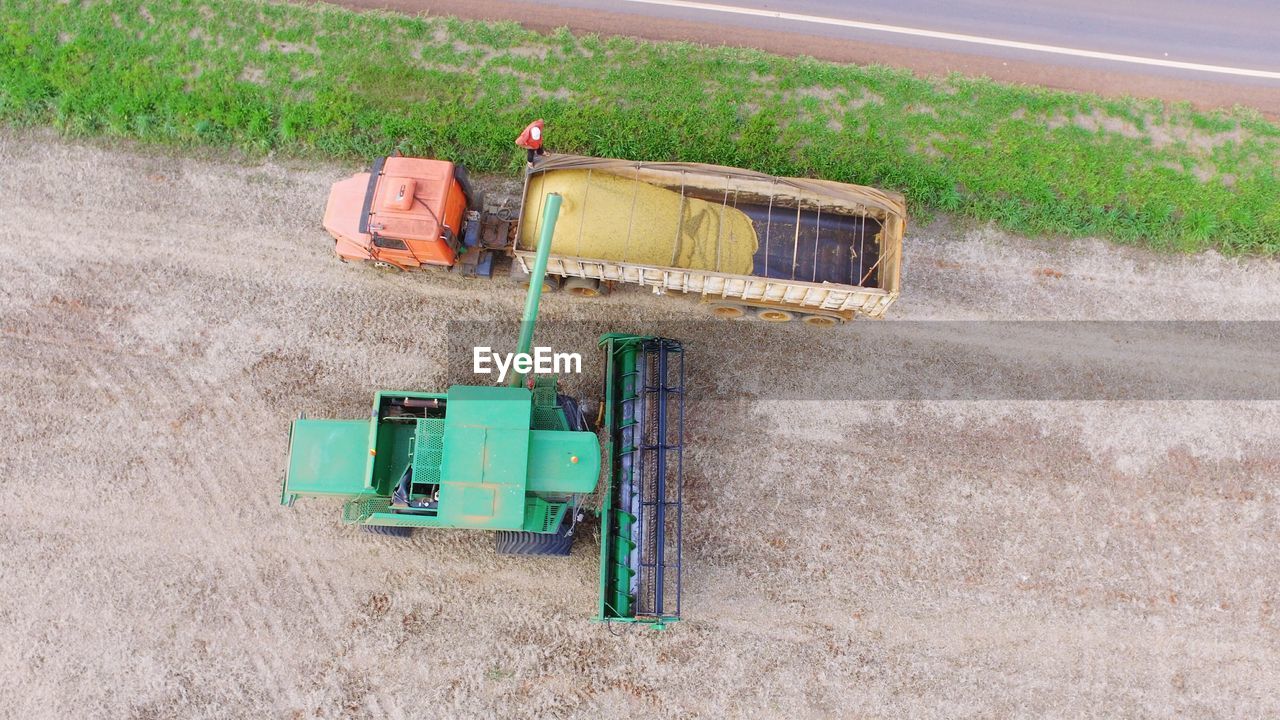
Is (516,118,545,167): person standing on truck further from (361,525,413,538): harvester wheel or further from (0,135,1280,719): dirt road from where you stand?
(361,525,413,538): harvester wheel

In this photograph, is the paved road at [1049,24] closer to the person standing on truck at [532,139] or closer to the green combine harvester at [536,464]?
the person standing on truck at [532,139]

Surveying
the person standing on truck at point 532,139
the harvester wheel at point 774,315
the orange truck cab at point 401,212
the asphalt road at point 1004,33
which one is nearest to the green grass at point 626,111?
the asphalt road at point 1004,33

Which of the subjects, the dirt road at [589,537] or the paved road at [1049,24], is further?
the paved road at [1049,24]

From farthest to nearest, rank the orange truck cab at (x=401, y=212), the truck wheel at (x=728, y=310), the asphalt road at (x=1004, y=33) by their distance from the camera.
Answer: the asphalt road at (x=1004, y=33)
the truck wheel at (x=728, y=310)
the orange truck cab at (x=401, y=212)

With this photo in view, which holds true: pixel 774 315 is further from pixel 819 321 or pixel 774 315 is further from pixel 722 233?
pixel 722 233

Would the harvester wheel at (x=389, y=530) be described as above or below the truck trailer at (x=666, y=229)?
below

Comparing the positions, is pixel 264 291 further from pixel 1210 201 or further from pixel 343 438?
pixel 1210 201

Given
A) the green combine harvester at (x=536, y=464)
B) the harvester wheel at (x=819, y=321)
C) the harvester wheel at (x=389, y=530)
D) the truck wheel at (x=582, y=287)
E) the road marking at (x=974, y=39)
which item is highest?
the road marking at (x=974, y=39)
